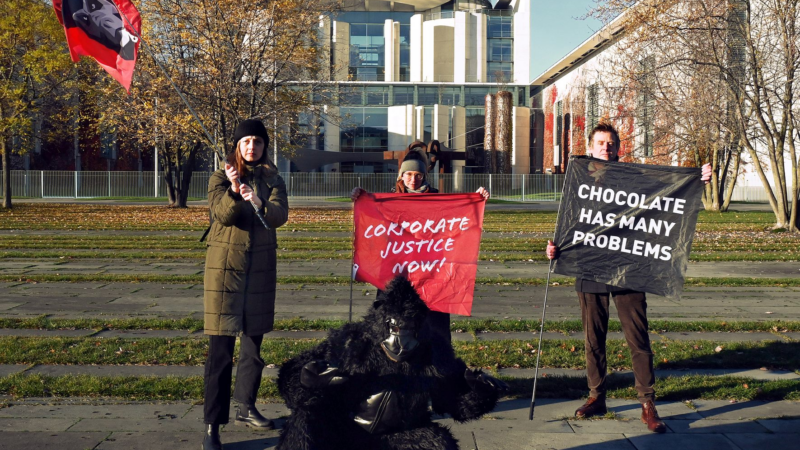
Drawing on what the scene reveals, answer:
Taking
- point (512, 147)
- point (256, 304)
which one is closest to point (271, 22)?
point (256, 304)

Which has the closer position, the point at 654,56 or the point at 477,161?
the point at 654,56

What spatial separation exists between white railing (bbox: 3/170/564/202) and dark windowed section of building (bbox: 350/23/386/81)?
18.1m

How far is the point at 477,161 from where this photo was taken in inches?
2633

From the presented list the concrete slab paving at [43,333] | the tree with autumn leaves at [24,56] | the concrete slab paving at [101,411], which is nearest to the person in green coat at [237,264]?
the concrete slab paving at [101,411]

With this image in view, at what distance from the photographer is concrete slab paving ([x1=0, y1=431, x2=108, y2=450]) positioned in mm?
4453

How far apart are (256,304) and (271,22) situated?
23.6 m

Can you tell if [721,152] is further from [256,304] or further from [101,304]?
[256,304]

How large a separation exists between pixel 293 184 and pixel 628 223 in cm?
4862

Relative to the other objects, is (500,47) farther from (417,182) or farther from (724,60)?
(417,182)

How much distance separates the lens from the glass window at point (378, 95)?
67.0 metres

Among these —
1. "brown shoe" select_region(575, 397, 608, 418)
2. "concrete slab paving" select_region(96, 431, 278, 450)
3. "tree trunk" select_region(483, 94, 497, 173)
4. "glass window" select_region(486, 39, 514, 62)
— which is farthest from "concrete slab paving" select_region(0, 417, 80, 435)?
"glass window" select_region(486, 39, 514, 62)

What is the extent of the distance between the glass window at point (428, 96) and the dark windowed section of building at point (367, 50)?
16.8ft

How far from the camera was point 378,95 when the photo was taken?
67.2 metres

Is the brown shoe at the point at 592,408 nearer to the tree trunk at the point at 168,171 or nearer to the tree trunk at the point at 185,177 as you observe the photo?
the tree trunk at the point at 168,171
